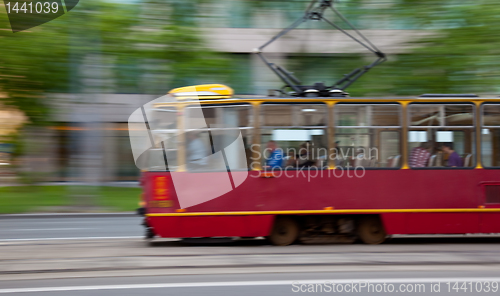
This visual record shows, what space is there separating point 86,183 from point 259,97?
885cm

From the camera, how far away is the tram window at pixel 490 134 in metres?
8.46

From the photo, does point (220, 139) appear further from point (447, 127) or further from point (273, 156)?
point (447, 127)

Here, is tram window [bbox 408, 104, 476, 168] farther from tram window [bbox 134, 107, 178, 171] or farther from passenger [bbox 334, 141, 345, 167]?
tram window [bbox 134, 107, 178, 171]

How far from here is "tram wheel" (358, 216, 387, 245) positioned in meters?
8.54

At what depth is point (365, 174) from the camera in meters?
8.38

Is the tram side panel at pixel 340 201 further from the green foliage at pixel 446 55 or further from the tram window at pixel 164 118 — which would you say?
the green foliage at pixel 446 55

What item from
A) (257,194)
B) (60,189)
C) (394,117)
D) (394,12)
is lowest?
(60,189)

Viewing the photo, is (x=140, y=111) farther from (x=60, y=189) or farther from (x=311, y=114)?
(x=60, y=189)

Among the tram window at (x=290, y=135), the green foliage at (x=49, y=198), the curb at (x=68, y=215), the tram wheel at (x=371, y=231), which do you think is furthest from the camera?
the green foliage at (x=49, y=198)

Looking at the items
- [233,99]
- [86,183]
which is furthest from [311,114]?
[86,183]

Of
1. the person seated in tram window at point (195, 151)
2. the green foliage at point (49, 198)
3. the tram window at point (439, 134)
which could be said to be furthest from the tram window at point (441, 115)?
the green foliage at point (49, 198)

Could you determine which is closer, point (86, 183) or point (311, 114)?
point (311, 114)

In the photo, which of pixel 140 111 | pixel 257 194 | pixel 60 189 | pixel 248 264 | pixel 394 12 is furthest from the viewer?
pixel 60 189

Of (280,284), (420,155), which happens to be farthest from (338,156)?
(280,284)
